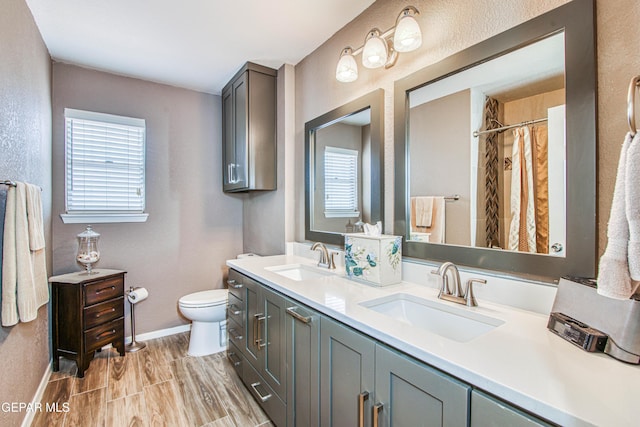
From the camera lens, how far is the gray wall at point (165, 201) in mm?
2512

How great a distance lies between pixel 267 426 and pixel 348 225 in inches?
49.9

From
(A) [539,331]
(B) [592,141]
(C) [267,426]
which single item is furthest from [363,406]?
(B) [592,141]

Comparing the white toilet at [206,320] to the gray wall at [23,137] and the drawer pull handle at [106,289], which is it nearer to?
the drawer pull handle at [106,289]

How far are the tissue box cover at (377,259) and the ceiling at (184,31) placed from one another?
1.42 metres

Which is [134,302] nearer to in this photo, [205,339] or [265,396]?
[205,339]

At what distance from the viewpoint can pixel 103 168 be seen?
8.65 ft

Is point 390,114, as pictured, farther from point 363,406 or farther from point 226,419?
point 226,419

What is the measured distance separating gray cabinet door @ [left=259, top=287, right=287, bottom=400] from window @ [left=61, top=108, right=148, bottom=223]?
1844 millimetres

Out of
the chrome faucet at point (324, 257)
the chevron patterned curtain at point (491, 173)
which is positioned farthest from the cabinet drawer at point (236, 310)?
the chevron patterned curtain at point (491, 173)

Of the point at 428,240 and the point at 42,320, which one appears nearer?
the point at 428,240

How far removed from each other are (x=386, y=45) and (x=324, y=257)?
1.31 metres

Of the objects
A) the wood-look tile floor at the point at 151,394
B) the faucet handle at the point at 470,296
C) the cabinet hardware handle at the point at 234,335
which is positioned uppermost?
the faucet handle at the point at 470,296

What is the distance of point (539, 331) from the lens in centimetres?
91

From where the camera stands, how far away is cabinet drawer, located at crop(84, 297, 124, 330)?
2.23m
